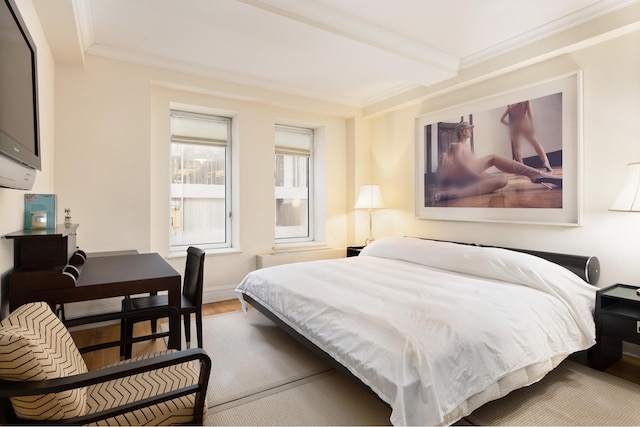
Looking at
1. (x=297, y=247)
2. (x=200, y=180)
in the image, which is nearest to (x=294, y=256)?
(x=297, y=247)

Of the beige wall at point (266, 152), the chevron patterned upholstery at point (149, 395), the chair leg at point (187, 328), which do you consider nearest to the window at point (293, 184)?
the beige wall at point (266, 152)

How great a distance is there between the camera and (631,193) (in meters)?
2.39

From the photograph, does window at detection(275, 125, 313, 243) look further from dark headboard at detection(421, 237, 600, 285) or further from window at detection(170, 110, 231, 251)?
dark headboard at detection(421, 237, 600, 285)

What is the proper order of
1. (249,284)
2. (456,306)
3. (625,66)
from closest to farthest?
1. (456,306)
2. (625,66)
3. (249,284)

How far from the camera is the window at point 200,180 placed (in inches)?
169

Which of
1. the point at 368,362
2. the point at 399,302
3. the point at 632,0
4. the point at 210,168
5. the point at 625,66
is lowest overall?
the point at 368,362

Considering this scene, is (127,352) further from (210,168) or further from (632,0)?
(632,0)

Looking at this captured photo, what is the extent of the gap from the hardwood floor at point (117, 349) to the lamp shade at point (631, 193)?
1129mm

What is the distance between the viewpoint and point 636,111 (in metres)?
2.66

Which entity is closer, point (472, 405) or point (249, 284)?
point (472, 405)

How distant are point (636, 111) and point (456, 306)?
216cm

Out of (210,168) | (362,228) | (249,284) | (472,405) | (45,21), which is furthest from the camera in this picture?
(362,228)

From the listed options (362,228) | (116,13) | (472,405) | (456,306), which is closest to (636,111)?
(456,306)

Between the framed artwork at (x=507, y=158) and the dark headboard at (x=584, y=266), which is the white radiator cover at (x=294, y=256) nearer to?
the framed artwork at (x=507, y=158)
